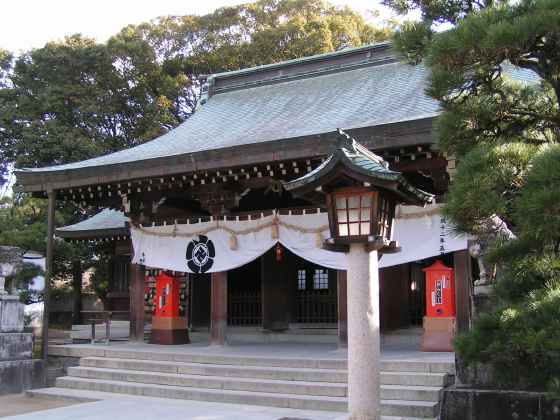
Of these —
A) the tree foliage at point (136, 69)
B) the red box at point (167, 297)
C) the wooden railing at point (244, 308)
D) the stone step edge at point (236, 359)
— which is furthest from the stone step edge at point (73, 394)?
the tree foliage at point (136, 69)

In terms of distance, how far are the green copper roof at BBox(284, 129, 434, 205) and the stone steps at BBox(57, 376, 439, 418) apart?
9.64 feet

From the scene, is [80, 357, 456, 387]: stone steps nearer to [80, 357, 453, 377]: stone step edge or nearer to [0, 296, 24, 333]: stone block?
[80, 357, 453, 377]: stone step edge

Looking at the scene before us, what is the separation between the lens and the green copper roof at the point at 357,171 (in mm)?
5449

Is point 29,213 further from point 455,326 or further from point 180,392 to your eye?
point 455,326

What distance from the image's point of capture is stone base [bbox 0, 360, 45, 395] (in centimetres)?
1039

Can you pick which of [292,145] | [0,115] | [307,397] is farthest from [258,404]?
[0,115]

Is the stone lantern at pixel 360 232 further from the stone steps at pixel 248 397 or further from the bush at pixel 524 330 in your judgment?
the stone steps at pixel 248 397

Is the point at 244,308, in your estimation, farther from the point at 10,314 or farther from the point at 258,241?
the point at 10,314

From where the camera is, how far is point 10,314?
424 inches

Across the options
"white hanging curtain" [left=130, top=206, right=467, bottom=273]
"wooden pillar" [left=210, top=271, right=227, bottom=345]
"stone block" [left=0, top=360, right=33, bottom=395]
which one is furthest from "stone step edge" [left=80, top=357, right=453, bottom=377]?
"white hanging curtain" [left=130, top=206, right=467, bottom=273]

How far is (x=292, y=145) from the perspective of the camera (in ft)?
32.1

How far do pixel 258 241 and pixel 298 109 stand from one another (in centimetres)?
387

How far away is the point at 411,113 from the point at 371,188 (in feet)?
17.0

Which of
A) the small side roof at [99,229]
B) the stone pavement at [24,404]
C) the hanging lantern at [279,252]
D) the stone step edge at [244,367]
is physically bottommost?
the stone pavement at [24,404]
